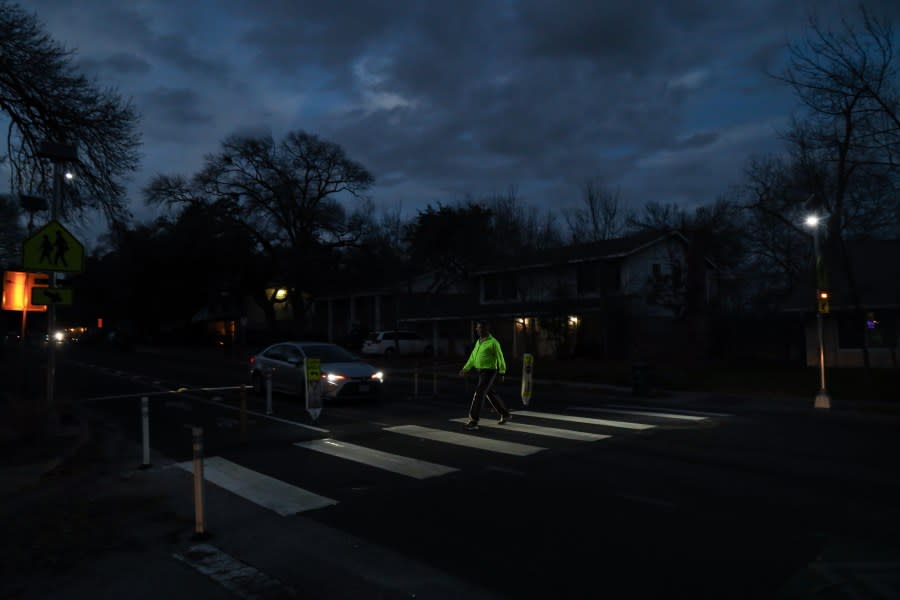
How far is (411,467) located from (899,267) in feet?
91.4

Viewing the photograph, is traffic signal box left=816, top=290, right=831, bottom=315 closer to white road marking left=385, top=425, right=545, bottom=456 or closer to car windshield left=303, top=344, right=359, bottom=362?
white road marking left=385, top=425, right=545, bottom=456

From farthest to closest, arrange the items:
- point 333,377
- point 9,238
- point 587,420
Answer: point 9,238 → point 333,377 → point 587,420

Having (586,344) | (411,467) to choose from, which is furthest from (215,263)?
(411,467)

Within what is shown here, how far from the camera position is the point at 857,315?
26.3 metres

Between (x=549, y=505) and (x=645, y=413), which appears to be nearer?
(x=549, y=505)

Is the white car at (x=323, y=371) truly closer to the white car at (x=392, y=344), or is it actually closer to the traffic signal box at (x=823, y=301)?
the traffic signal box at (x=823, y=301)

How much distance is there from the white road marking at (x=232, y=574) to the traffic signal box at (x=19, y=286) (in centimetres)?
899

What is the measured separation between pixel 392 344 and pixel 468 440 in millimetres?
28856

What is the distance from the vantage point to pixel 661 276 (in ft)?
109

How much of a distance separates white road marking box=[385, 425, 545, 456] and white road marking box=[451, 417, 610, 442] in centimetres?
102

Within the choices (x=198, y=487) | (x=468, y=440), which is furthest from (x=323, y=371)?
(x=198, y=487)

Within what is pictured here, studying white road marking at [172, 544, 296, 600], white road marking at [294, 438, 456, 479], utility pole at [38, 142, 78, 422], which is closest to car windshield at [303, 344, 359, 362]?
white road marking at [294, 438, 456, 479]

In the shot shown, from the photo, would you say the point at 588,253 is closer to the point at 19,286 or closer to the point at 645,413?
the point at 645,413

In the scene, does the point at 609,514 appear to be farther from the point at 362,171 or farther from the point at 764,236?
Answer: the point at 362,171
